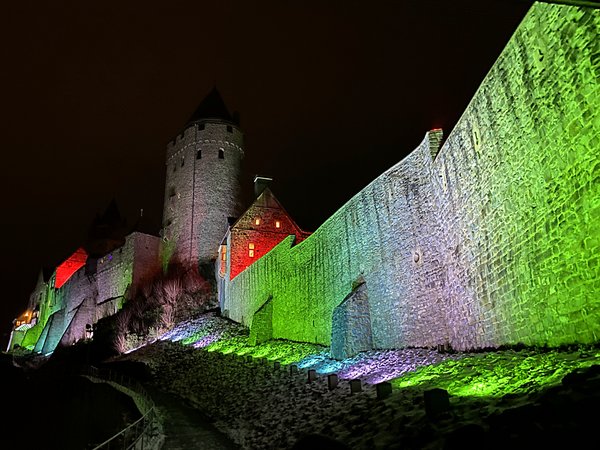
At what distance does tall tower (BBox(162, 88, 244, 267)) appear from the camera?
127 ft

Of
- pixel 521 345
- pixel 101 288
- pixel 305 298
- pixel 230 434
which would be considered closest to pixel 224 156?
pixel 101 288

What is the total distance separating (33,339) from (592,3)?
66.0m

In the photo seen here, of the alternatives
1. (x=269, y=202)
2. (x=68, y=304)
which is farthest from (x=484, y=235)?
(x=68, y=304)

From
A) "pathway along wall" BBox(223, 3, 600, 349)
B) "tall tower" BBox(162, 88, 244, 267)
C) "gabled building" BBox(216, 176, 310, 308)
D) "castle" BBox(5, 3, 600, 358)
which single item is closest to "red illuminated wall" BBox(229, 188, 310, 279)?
"gabled building" BBox(216, 176, 310, 308)

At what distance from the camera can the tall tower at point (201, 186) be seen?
38.7 m

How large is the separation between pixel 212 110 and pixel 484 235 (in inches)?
1539

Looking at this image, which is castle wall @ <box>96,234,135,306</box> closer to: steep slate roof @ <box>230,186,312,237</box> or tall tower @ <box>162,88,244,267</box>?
tall tower @ <box>162,88,244,267</box>

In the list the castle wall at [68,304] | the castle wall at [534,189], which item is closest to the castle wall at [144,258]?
the castle wall at [68,304]

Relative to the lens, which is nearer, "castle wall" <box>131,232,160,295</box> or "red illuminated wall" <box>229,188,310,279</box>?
"red illuminated wall" <box>229,188,310,279</box>

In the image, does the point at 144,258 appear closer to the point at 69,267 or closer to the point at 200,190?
the point at 200,190

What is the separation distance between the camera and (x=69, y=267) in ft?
185

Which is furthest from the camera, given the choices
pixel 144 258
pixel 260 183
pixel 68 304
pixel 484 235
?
pixel 68 304

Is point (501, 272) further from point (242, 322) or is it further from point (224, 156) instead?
point (224, 156)

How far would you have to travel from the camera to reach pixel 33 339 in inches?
2259
